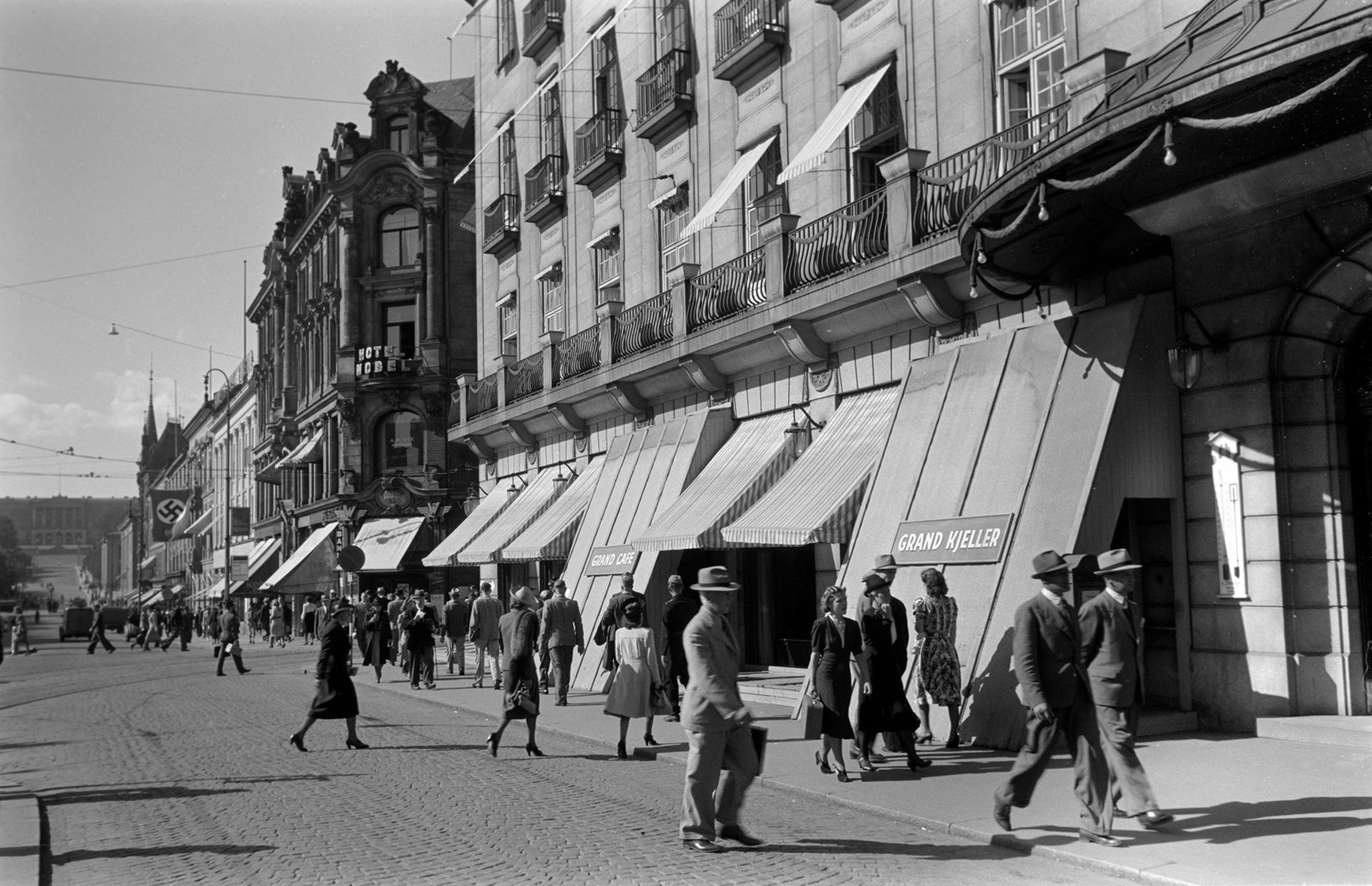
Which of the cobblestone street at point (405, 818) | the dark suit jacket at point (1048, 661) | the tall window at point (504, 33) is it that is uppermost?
the tall window at point (504, 33)

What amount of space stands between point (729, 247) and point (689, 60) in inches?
150

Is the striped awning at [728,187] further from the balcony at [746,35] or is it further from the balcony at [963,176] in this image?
the balcony at [963,176]

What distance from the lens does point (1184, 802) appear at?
8898mm

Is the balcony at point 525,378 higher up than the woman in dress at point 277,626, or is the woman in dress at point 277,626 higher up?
the balcony at point 525,378

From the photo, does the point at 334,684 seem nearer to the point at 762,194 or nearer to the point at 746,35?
the point at 762,194

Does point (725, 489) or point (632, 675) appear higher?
point (725, 489)

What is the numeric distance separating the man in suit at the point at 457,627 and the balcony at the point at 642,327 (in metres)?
5.70

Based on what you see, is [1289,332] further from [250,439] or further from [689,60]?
[250,439]

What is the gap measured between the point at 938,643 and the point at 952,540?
1716mm

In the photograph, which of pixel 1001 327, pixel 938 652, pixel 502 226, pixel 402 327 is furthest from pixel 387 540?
pixel 938 652

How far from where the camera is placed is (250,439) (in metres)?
69.8

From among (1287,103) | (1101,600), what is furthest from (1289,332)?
(1101,600)

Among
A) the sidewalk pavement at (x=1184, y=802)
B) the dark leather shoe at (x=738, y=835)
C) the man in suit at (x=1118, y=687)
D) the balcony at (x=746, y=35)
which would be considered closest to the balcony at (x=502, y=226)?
the balcony at (x=746, y=35)

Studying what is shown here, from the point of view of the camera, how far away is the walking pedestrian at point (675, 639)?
14.0m
